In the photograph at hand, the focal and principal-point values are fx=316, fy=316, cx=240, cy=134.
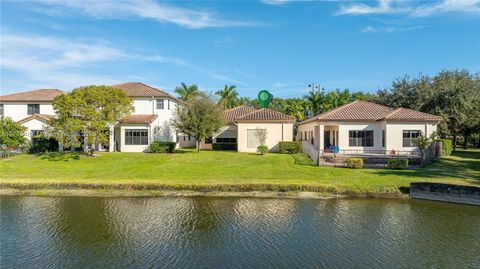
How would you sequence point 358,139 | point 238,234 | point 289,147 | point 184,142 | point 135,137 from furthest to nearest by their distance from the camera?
point 184,142 < point 135,137 < point 289,147 < point 358,139 < point 238,234

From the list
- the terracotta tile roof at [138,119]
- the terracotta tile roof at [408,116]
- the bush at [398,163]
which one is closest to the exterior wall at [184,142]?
the terracotta tile roof at [138,119]

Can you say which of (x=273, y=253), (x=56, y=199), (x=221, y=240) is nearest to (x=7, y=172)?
(x=56, y=199)

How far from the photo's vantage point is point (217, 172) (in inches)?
954

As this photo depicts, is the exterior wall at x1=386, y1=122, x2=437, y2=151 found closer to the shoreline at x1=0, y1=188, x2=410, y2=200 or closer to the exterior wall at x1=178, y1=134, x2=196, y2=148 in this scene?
the shoreline at x1=0, y1=188, x2=410, y2=200

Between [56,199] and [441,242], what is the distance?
19866mm

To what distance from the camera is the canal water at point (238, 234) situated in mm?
10266

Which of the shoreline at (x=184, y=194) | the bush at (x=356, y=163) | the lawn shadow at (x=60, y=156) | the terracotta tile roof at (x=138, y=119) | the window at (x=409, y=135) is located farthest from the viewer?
the terracotta tile roof at (x=138, y=119)

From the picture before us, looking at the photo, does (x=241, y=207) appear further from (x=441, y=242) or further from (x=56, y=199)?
(x=56, y=199)

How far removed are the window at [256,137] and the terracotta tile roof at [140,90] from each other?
10.4 meters

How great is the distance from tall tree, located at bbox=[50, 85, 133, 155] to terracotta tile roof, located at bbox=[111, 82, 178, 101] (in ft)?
15.0

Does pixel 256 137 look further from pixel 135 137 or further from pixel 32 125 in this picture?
pixel 32 125

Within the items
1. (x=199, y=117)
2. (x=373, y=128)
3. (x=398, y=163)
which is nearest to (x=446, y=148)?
(x=373, y=128)

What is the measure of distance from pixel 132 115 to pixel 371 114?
25.6 metres

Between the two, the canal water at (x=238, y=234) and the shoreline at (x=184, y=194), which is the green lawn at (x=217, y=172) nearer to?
the shoreline at (x=184, y=194)
